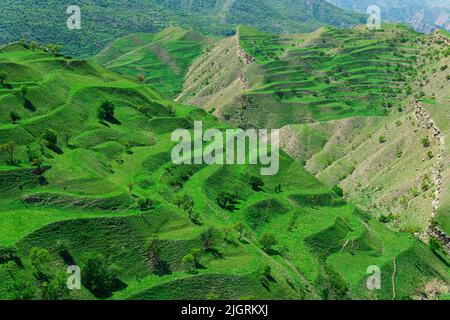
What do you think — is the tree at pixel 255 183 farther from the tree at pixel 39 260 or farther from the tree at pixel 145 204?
the tree at pixel 39 260

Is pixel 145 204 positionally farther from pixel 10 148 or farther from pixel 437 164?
pixel 437 164

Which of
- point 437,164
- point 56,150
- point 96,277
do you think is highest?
point 56,150

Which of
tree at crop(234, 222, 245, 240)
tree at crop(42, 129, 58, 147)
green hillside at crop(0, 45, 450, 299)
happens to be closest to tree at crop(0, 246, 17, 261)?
green hillside at crop(0, 45, 450, 299)

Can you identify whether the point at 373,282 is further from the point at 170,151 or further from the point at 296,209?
the point at 170,151

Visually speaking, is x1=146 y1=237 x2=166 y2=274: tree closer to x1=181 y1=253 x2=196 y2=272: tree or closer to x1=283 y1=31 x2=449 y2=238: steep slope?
x1=181 y1=253 x2=196 y2=272: tree

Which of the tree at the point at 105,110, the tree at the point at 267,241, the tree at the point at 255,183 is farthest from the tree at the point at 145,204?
the tree at the point at 105,110

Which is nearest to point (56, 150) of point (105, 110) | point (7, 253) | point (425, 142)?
point (105, 110)
